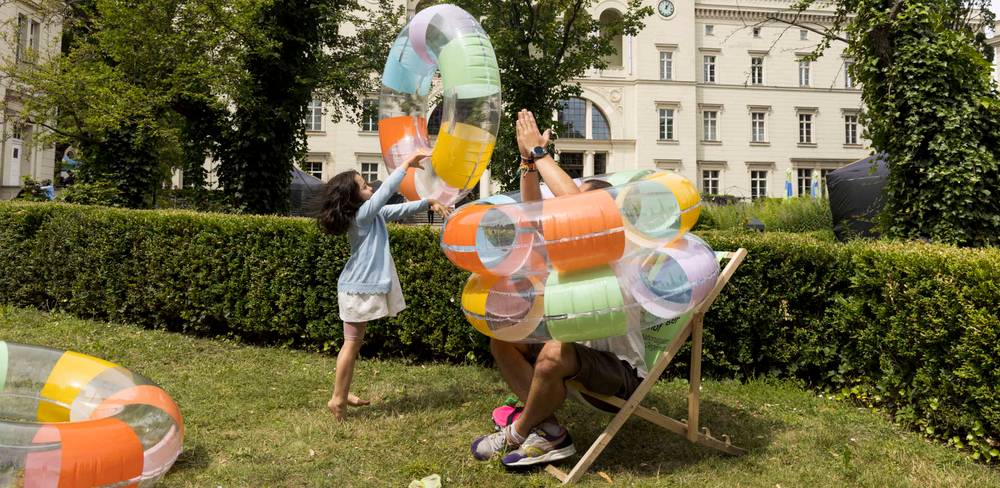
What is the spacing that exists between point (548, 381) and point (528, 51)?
30.6 feet

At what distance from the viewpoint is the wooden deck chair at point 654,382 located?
118 inches

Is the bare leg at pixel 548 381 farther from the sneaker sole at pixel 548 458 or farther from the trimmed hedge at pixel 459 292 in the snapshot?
the trimmed hedge at pixel 459 292

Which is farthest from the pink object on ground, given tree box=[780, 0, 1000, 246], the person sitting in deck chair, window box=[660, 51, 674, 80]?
window box=[660, 51, 674, 80]

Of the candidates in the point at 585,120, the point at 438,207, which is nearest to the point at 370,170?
the point at 585,120

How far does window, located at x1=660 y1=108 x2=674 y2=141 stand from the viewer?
4078cm

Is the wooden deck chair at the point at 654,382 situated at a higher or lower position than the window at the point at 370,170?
lower

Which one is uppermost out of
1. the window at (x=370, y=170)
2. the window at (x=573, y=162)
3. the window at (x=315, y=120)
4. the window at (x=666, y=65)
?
the window at (x=666, y=65)

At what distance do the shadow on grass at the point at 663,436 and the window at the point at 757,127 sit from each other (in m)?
42.1

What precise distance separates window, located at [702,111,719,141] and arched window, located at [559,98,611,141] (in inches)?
272

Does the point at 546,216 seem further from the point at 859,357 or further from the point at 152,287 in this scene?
the point at 152,287

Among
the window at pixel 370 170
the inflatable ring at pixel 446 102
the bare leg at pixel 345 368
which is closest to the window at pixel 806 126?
the window at pixel 370 170

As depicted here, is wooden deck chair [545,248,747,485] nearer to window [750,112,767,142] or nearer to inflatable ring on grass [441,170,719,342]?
inflatable ring on grass [441,170,719,342]

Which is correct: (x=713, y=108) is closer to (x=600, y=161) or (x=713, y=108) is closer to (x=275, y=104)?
(x=600, y=161)

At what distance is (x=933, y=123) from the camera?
5172mm
